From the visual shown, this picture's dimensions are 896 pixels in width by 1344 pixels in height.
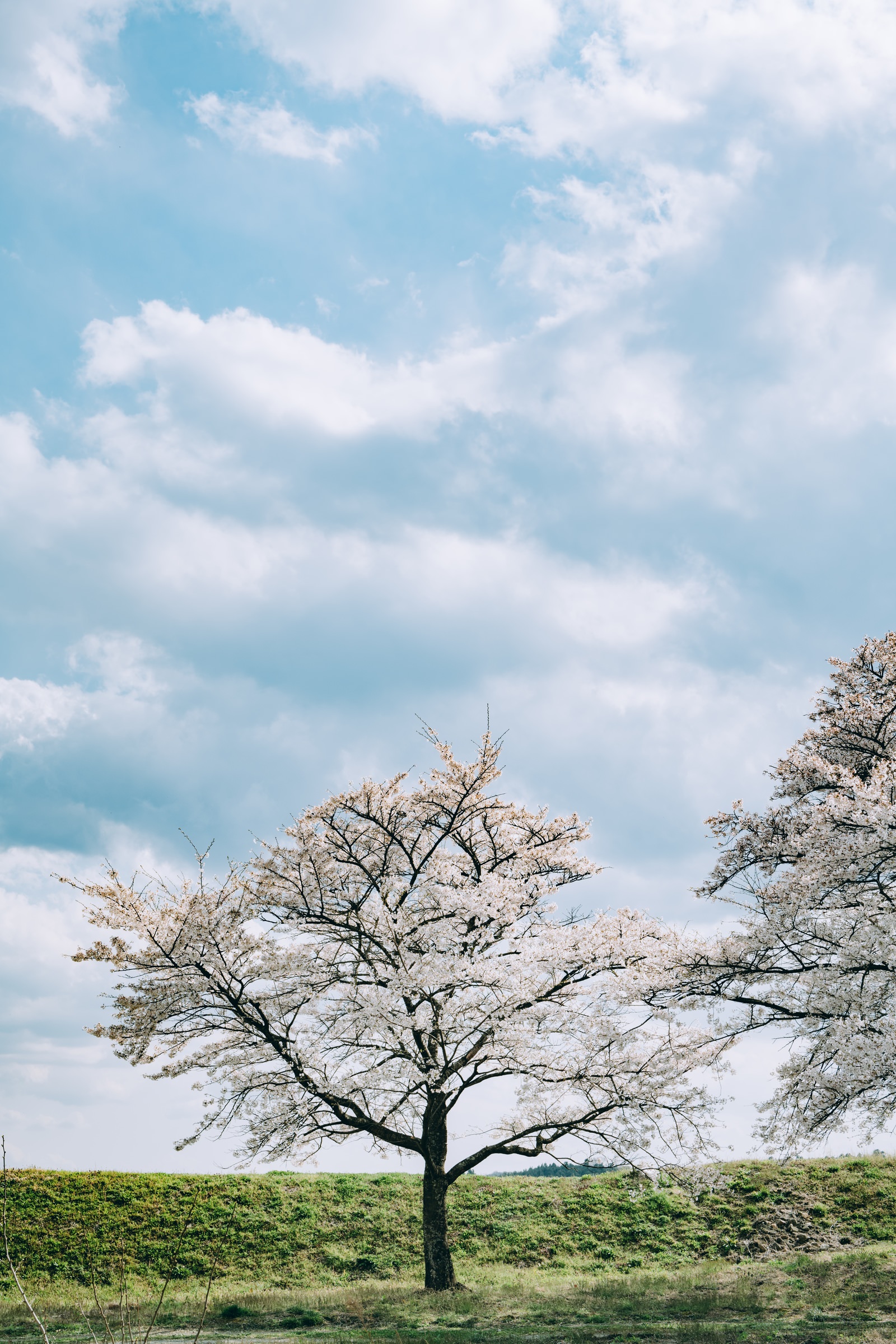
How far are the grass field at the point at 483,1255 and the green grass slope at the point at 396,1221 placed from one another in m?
0.05

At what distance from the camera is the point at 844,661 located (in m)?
20.1

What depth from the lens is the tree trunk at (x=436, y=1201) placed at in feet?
58.4

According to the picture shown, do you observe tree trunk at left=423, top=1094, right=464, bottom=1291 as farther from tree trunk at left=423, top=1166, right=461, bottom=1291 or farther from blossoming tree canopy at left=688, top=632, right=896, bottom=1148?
blossoming tree canopy at left=688, top=632, right=896, bottom=1148

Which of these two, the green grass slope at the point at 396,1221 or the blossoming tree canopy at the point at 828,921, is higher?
the blossoming tree canopy at the point at 828,921

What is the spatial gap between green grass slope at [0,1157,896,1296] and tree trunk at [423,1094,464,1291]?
2959mm

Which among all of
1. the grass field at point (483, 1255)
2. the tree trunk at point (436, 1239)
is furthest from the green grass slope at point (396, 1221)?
the tree trunk at point (436, 1239)

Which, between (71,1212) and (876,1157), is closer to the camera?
(71,1212)

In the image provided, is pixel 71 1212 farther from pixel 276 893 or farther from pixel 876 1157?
pixel 876 1157

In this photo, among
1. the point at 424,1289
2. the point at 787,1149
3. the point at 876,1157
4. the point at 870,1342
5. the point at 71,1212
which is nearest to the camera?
the point at 870,1342

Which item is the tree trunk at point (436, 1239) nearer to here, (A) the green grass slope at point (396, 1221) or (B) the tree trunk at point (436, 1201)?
(B) the tree trunk at point (436, 1201)

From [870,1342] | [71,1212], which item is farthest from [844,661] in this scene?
[71,1212]

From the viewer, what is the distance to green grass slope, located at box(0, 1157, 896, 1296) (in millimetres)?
20719

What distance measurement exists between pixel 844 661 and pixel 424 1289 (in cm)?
1592

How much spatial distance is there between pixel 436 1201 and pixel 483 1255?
4679 mm
